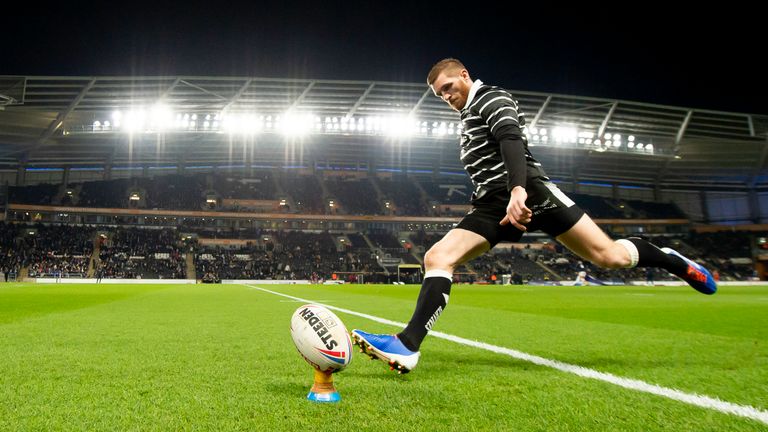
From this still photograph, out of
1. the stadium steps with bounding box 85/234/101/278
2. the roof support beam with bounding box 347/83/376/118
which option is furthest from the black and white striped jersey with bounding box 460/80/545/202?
the stadium steps with bounding box 85/234/101/278

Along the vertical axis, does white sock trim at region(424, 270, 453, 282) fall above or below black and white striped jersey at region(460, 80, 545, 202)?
below

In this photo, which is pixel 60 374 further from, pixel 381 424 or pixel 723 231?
pixel 723 231

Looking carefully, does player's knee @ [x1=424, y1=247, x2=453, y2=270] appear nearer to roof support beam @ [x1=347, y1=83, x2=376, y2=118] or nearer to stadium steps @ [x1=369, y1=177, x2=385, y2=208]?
roof support beam @ [x1=347, y1=83, x2=376, y2=118]

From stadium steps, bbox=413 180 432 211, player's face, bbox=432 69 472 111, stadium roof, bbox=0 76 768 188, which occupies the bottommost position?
player's face, bbox=432 69 472 111

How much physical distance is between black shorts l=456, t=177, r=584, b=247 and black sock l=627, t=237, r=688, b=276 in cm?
78

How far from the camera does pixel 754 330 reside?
245 inches

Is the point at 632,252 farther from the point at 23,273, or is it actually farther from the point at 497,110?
the point at 23,273

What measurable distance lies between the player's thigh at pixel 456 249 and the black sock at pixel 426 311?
12 centimetres

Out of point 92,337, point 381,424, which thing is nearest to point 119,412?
point 381,424

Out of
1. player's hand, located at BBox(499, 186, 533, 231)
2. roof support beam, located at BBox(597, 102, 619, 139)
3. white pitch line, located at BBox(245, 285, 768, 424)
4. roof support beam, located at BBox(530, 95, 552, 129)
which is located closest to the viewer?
white pitch line, located at BBox(245, 285, 768, 424)

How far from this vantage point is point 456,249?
3.56 metres

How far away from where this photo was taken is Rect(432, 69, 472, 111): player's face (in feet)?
12.2

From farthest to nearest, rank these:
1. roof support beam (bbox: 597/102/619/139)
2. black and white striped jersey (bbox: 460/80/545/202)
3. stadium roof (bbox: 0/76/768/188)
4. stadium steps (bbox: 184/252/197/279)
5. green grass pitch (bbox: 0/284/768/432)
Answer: stadium steps (bbox: 184/252/197/279) < roof support beam (bbox: 597/102/619/139) < stadium roof (bbox: 0/76/768/188) < black and white striped jersey (bbox: 460/80/545/202) < green grass pitch (bbox: 0/284/768/432)

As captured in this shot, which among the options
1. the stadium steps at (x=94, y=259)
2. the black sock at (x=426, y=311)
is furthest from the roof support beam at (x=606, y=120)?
the stadium steps at (x=94, y=259)
